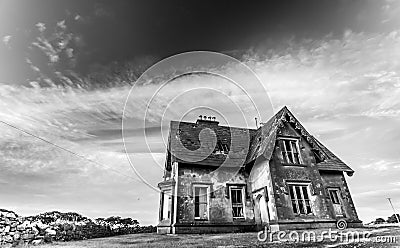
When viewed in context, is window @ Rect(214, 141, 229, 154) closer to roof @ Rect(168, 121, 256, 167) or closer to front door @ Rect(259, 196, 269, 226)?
roof @ Rect(168, 121, 256, 167)

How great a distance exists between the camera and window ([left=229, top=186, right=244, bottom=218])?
49.0ft

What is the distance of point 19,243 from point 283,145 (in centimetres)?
1404

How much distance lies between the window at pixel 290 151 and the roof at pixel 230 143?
0.91m

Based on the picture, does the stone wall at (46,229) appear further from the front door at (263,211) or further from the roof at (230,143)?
the front door at (263,211)

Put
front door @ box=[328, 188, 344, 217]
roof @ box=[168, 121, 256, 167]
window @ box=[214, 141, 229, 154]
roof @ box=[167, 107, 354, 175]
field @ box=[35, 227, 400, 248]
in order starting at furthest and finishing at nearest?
window @ box=[214, 141, 229, 154], front door @ box=[328, 188, 344, 217], roof @ box=[168, 121, 256, 167], roof @ box=[167, 107, 354, 175], field @ box=[35, 227, 400, 248]

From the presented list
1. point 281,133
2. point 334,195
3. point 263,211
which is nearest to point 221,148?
point 281,133

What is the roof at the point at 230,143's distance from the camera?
50.3 feet

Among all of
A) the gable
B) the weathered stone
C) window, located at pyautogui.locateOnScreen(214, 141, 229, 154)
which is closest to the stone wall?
the weathered stone

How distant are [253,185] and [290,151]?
3.19 metres

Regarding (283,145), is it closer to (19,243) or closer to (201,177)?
(201,177)

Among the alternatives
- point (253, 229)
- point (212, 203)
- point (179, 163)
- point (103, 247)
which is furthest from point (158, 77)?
point (253, 229)

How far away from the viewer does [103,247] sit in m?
8.05

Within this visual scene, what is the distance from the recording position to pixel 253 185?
611 inches

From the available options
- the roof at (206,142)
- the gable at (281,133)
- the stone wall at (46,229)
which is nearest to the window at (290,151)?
the gable at (281,133)
